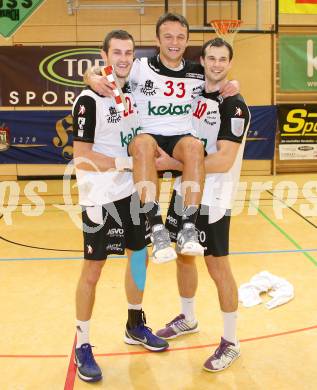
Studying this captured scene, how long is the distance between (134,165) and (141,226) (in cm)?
56

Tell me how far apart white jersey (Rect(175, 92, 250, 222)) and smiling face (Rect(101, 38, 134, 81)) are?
0.60 meters

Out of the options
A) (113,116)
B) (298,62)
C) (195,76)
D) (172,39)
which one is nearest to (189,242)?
(113,116)

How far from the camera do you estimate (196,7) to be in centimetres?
1223

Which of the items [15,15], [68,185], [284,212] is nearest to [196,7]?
[15,15]

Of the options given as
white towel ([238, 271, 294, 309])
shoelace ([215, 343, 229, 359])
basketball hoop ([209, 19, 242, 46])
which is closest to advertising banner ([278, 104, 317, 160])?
basketball hoop ([209, 19, 242, 46])

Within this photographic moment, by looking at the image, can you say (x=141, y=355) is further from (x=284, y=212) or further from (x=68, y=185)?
(x=68, y=185)

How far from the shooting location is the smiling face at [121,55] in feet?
11.3

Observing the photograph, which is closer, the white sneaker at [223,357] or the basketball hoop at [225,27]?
the white sneaker at [223,357]

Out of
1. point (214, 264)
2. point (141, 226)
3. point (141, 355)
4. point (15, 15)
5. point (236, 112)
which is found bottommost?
point (141, 355)

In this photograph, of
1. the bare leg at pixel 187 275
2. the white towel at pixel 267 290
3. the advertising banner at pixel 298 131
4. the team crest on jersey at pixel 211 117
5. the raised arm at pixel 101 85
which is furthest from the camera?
the advertising banner at pixel 298 131

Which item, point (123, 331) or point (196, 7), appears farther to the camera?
point (196, 7)

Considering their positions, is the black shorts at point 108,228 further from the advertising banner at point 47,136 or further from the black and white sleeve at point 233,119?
the advertising banner at point 47,136

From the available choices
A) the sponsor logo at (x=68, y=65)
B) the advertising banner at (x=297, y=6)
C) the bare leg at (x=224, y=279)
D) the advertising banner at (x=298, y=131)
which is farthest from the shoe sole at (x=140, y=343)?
the advertising banner at (x=297, y=6)

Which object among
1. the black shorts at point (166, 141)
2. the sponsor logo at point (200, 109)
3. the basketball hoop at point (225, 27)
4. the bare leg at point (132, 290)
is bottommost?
the bare leg at point (132, 290)
